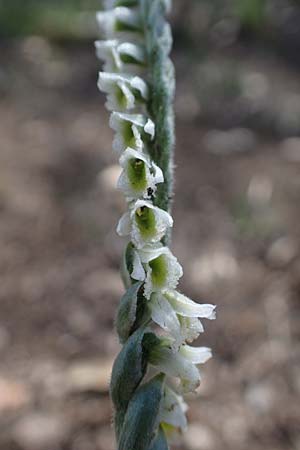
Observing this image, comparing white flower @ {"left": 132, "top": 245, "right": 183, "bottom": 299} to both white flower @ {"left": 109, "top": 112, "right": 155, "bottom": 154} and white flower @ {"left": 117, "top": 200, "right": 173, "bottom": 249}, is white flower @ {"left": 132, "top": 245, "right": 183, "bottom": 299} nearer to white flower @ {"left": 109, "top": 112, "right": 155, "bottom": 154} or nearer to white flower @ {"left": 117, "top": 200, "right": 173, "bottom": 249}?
white flower @ {"left": 117, "top": 200, "right": 173, "bottom": 249}

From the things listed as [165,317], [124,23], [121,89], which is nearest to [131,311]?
[165,317]

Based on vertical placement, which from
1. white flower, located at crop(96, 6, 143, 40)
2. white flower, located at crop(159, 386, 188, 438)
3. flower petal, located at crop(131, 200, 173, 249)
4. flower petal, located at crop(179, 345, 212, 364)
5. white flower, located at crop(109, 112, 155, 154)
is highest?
white flower, located at crop(96, 6, 143, 40)

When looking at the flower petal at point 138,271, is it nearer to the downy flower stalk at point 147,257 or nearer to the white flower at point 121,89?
the downy flower stalk at point 147,257

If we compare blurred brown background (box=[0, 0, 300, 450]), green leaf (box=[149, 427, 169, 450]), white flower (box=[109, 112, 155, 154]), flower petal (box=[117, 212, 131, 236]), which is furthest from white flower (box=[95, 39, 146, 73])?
blurred brown background (box=[0, 0, 300, 450])

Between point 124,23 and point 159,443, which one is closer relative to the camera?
point 159,443

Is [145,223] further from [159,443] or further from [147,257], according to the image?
[159,443]

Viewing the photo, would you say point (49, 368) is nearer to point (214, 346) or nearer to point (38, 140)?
point (214, 346)
